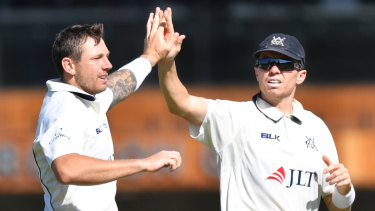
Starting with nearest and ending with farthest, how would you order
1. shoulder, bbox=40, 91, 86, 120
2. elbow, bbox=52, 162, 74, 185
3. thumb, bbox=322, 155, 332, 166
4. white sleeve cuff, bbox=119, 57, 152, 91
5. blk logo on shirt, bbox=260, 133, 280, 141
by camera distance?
elbow, bbox=52, 162, 74, 185 → shoulder, bbox=40, 91, 86, 120 → thumb, bbox=322, 155, 332, 166 → blk logo on shirt, bbox=260, 133, 280, 141 → white sleeve cuff, bbox=119, 57, 152, 91

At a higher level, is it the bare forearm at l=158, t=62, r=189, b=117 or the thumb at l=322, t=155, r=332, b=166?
the bare forearm at l=158, t=62, r=189, b=117

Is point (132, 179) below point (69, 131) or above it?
below

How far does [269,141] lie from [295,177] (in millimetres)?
272

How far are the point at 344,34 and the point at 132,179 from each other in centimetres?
367

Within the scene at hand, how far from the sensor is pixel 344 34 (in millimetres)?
11758

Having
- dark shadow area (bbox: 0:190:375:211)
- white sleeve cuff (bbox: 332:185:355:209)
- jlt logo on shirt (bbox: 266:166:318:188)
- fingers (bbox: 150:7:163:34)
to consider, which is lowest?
dark shadow area (bbox: 0:190:375:211)

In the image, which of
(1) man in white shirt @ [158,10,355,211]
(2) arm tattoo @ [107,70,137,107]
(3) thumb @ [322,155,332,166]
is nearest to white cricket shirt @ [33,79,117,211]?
(2) arm tattoo @ [107,70,137,107]

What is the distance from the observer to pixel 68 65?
15.6ft

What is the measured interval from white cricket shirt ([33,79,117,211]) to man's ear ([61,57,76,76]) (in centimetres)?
8

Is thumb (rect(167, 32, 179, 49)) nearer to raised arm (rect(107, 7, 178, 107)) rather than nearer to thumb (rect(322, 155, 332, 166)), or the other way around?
raised arm (rect(107, 7, 178, 107))

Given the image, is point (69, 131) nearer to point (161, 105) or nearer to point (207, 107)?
point (207, 107)

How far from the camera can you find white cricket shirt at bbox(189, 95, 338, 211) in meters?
4.99

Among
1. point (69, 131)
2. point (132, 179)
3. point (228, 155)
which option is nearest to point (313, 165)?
point (228, 155)

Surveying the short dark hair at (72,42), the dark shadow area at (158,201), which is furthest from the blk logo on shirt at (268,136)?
the dark shadow area at (158,201)
